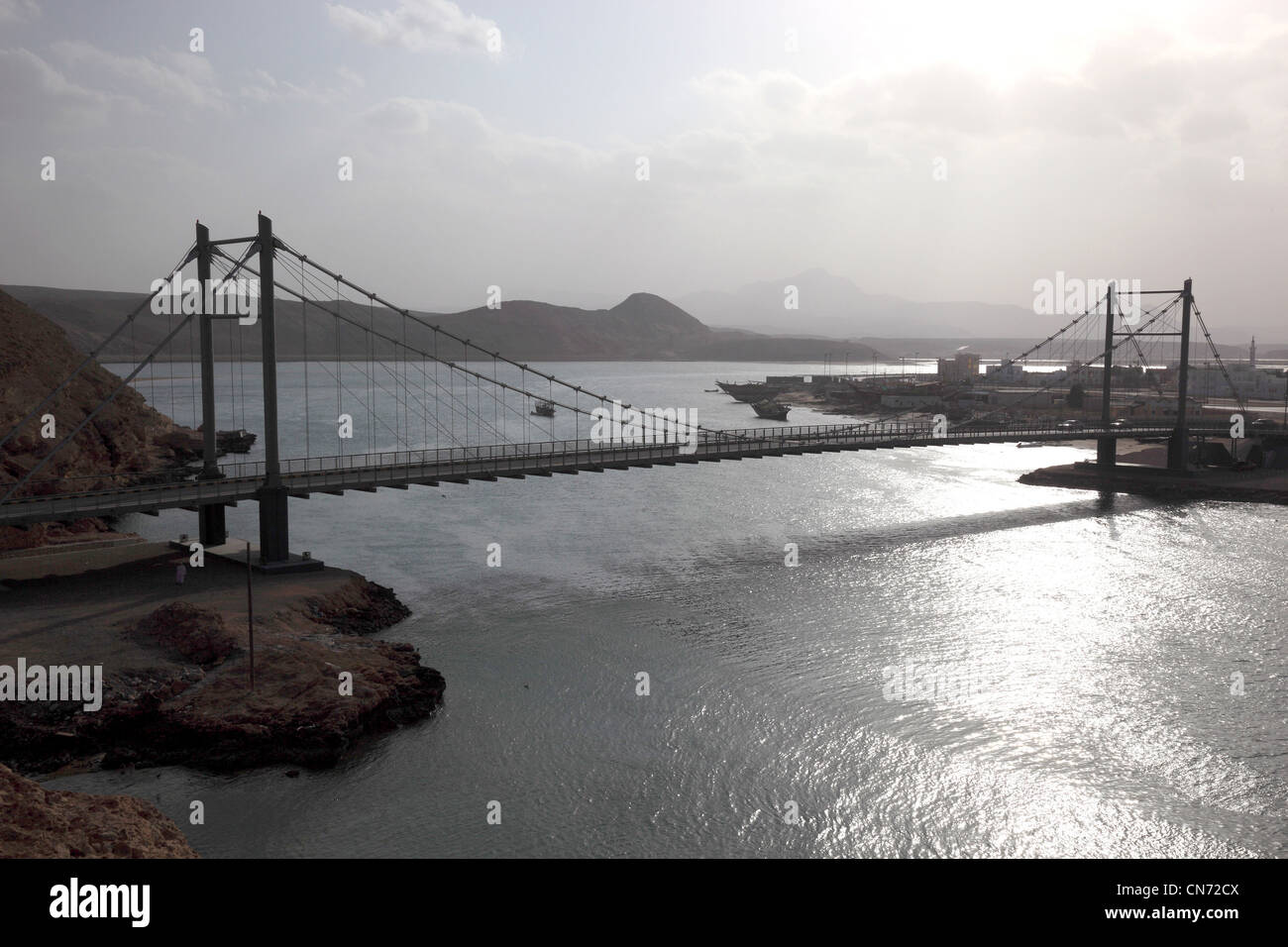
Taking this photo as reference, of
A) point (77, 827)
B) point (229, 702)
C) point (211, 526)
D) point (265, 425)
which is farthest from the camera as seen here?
point (211, 526)

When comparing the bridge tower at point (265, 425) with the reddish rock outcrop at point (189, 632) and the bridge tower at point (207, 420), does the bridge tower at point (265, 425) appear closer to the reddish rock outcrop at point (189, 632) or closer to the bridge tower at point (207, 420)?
the bridge tower at point (207, 420)

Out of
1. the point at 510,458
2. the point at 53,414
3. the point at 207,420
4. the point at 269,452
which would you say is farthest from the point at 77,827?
the point at 53,414

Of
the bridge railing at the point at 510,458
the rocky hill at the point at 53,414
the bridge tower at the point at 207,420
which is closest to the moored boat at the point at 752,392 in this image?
the bridge railing at the point at 510,458

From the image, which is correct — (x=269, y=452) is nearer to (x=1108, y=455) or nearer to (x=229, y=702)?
(x=229, y=702)

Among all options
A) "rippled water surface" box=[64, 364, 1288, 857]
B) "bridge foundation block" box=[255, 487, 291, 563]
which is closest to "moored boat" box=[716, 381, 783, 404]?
"rippled water surface" box=[64, 364, 1288, 857]
